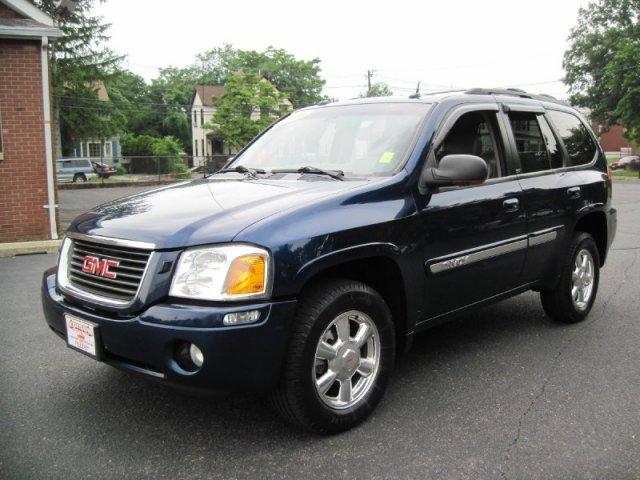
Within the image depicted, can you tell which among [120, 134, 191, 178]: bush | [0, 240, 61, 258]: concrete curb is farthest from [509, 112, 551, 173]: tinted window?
[120, 134, 191, 178]: bush

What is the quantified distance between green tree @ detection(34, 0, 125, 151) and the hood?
3809 cm

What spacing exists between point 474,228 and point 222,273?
5.86 ft

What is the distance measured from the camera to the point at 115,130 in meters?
45.6

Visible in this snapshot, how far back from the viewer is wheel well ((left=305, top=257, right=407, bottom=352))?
330cm

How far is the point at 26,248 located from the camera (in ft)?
31.6

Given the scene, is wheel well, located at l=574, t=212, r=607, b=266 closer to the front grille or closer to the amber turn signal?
the amber turn signal

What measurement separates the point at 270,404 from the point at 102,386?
1.39m

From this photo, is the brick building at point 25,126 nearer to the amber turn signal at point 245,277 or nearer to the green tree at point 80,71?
the amber turn signal at point 245,277

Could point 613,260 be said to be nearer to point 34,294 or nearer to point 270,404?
point 270,404

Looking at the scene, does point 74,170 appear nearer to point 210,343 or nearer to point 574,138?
point 574,138

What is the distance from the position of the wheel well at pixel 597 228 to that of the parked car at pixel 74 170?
34517 mm

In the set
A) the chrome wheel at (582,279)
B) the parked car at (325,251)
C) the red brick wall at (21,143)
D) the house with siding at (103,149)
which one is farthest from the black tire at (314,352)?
the house with siding at (103,149)

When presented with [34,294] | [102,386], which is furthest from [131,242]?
[34,294]

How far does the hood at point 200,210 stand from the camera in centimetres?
286
